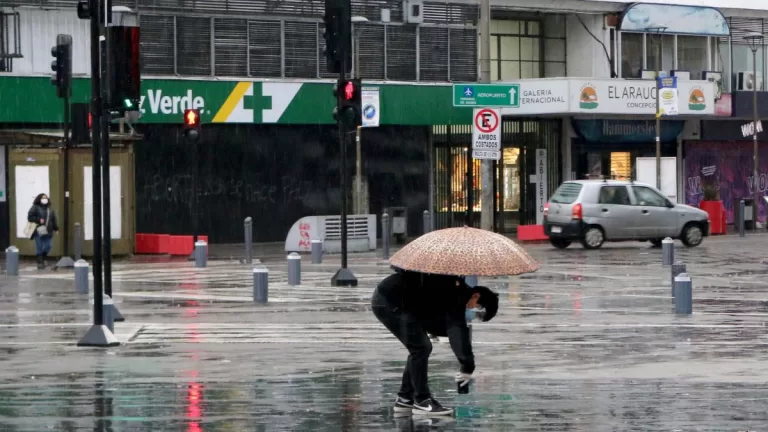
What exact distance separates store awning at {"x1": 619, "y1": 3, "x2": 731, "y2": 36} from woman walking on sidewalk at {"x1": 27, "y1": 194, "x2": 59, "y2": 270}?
71.1 ft

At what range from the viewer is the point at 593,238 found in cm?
3594

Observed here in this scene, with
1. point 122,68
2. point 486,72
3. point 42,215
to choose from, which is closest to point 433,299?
point 122,68

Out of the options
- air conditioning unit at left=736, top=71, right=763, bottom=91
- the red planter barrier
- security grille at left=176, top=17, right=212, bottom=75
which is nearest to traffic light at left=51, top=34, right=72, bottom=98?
security grille at left=176, top=17, right=212, bottom=75

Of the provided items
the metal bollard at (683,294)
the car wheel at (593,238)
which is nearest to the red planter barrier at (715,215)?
the car wheel at (593,238)

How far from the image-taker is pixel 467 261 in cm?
1070

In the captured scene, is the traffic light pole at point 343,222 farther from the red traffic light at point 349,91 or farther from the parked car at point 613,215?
the parked car at point 613,215

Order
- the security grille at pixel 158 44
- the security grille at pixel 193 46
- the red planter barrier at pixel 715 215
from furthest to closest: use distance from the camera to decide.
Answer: the red planter barrier at pixel 715 215 < the security grille at pixel 193 46 < the security grille at pixel 158 44

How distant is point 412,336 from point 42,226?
70.0 feet

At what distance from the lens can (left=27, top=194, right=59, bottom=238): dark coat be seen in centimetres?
3114

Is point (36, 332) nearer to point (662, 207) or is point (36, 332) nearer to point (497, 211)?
point (662, 207)

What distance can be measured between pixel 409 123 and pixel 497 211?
4.53 m

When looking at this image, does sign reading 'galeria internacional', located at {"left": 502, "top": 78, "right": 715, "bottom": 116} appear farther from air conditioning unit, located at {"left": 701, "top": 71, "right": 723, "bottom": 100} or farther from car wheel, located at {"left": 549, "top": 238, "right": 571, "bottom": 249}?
car wheel, located at {"left": 549, "top": 238, "right": 571, "bottom": 249}

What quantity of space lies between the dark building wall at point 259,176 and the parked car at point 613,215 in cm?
774

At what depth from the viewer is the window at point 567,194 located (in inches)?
1410
